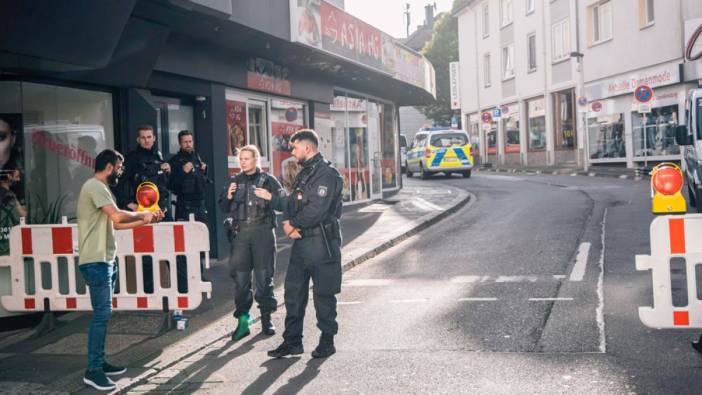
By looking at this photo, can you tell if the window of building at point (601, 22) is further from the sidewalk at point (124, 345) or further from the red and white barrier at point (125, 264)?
the red and white barrier at point (125, 264)

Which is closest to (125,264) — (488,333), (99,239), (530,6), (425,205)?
(99,239)

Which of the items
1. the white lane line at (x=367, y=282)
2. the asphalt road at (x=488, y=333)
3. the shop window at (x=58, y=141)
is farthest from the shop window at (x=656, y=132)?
the shop window at (x=58, y=141)

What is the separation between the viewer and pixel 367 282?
1066cm

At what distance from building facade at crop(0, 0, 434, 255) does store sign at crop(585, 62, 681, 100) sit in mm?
13257

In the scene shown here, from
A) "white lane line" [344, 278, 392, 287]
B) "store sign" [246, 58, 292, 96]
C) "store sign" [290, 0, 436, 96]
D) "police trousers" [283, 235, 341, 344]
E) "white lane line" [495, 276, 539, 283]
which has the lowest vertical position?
"white lane line" [344, 278, 392, 287]

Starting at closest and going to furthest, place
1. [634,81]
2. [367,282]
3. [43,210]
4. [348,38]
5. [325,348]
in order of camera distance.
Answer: [325,348] < [43,210] < [367,282] < [348,38] < [634,81]

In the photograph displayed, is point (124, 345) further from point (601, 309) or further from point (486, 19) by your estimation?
point (486, 19)

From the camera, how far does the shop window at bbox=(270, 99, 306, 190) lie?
15602mm

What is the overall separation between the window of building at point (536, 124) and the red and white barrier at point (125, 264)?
35388 millimetres

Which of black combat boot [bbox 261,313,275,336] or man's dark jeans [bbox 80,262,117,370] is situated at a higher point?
man's dark jeans [bbox 80,262,117,370]

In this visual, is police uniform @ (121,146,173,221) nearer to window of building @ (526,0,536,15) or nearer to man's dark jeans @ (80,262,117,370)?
man's dark jeans @ (80,262,117,370)

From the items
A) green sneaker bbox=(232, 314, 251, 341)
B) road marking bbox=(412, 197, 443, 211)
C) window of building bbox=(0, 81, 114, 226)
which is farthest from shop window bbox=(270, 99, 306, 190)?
green sneaker bbox=(232, 314, 251, 341)

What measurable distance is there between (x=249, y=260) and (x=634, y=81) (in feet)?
89.1

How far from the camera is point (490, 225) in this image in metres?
16.1
